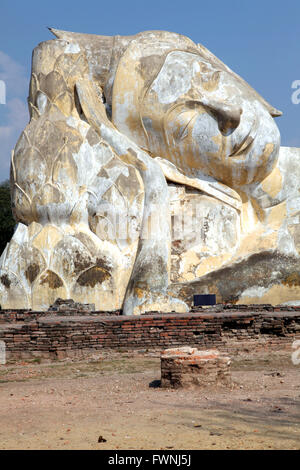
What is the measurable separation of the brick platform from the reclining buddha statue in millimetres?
2948

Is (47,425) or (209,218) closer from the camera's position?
(47,425)

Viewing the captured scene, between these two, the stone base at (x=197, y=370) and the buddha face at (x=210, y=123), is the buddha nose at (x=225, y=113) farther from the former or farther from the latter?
the stone base at (x=197, y=370)

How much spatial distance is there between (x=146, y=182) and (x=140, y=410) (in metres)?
8.82

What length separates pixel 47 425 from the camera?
4.84 metres

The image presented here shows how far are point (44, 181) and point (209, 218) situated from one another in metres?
3.51

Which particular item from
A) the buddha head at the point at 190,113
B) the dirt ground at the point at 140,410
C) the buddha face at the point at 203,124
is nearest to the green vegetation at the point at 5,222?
the buddha head at the point at 190,113

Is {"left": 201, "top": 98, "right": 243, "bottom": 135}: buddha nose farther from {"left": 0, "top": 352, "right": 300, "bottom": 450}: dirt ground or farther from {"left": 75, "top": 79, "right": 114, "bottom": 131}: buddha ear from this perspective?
{"left": 0, "top": 352, "right": 300, "bottom": 450}: dirt ground

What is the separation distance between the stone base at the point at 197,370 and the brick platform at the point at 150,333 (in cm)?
296

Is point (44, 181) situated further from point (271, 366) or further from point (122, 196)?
point (271, 366)

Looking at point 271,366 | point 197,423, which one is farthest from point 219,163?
point 197,423

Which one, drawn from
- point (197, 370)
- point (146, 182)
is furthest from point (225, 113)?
point (197, 370)

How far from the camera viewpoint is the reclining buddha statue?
43.7 ft

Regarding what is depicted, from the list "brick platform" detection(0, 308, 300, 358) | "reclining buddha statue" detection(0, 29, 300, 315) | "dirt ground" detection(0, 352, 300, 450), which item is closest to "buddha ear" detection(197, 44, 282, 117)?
"reclining buddha statue" detection(0, 29, 300, 315)

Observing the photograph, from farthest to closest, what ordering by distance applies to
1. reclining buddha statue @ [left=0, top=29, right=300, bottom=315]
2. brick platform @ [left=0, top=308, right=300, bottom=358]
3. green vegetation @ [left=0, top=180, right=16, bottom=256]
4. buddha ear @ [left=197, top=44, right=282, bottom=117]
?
green vegetation @ [left=0, top=180, right=16, bottom=256] → buddha ear @ [left=197, top=44, right=282, bottom=117] → reclining buddha statue @ [left=0, top=29, right=300, bottom=315] → brick platform @ [left=0, top=308, right=300, bottom=358]
